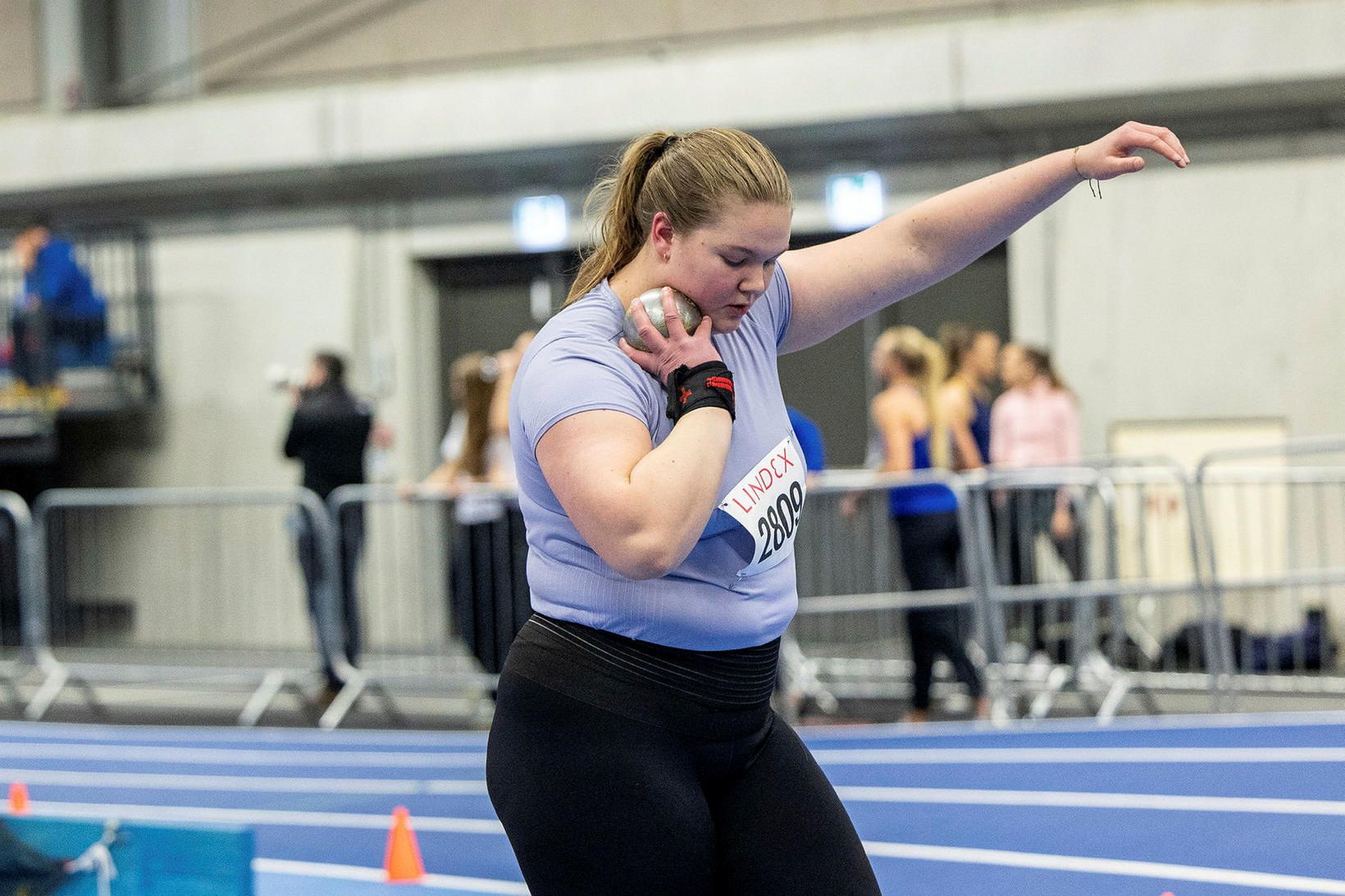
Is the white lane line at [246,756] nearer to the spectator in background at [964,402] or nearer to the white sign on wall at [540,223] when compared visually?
the spectator in background at [964,402]

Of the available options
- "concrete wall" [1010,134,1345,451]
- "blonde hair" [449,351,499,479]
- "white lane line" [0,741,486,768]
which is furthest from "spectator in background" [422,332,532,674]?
"concrete wall" [1010,134,1345,451]

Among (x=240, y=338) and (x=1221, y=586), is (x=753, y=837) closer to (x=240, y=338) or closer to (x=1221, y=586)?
(x=1221, y=586)

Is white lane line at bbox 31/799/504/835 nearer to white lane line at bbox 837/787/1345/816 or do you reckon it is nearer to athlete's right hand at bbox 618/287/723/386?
white lane line at bbox 837/787/1345/816

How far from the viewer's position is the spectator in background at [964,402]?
Answer: 9.31 meters

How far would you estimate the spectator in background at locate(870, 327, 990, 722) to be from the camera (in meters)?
8.26

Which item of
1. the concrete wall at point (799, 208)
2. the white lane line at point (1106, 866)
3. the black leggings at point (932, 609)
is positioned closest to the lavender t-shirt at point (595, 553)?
the white lane line at point (1106, 866)

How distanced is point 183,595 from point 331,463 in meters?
3.75

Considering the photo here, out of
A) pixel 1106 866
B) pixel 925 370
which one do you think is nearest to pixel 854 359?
pixel 925 370

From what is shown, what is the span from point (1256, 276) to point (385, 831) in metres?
7.40

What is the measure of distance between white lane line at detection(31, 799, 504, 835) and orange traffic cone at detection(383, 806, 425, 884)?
2.37 ft

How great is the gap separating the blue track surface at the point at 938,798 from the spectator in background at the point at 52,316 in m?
4.54

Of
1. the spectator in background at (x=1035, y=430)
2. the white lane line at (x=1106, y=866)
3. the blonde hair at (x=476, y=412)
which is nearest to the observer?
the white lane line at (x=1106, y=866)

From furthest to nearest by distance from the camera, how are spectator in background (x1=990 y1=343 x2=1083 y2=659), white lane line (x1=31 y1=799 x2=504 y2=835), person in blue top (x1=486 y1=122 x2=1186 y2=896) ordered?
spectator in background (x1=990 y1=343 x2=1083 y2=659), white lane line (x1=31 y1=799 x2=504 y2=835), person in blue top (x1=486 y1=122 x2=1186 y2=896)

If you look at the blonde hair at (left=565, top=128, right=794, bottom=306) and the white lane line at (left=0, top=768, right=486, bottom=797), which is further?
the white lane line at (left=0, top=768, right=486, bottom=797)
